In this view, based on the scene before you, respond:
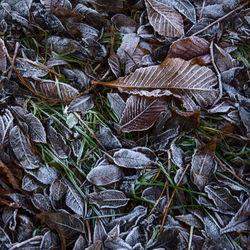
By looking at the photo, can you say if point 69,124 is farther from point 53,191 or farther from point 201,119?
point 201,119

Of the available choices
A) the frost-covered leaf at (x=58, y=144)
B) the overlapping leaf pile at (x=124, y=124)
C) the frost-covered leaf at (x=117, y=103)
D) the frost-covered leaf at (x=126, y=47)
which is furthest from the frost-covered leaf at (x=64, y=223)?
the frost-covered leaf at (x=126, y=47)

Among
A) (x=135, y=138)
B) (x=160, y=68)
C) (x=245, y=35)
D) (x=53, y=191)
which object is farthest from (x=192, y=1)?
(x=53, y=191)

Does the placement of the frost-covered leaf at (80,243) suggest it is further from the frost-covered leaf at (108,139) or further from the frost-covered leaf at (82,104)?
the frost-covered leaf at (82,104)

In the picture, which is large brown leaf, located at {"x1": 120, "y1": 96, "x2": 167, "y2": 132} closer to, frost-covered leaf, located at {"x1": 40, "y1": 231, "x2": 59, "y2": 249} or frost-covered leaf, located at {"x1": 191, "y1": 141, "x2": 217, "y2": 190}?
frost-covered leaf, located at {"x1": 191, "y1": 141, "x2": 217, "y2": 190}

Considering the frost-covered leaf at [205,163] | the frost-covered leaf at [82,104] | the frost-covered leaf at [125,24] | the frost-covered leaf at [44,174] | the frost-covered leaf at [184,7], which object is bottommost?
the frost-covered leaf at [44,174]

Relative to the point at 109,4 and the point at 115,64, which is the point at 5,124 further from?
the point at 109,4

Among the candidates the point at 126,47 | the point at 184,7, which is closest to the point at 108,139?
the point at 126,47
